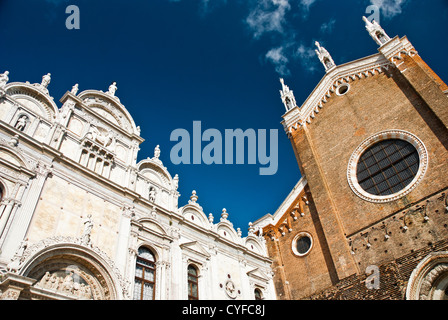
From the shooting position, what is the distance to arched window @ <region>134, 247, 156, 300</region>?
1237 cm

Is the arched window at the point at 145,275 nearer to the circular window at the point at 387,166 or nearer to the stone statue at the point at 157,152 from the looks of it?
the stone statue at the point at 157,152

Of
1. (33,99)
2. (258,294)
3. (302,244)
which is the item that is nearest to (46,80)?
(33,99)

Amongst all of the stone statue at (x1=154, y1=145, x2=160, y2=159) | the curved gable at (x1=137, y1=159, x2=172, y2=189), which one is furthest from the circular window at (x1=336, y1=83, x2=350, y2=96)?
the curved gable at (x1=137, y1=159, x2=172, y2=189)

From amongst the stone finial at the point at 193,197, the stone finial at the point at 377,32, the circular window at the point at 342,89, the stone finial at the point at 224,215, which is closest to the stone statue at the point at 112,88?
the stone finial at the point at 193,197

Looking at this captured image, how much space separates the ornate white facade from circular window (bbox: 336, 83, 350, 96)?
12.4 metres

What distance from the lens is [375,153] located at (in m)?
19.3

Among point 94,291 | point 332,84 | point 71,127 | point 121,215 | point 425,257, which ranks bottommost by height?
point 94,291

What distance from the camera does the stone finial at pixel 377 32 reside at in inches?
868

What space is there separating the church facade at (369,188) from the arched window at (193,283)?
656 centimetres

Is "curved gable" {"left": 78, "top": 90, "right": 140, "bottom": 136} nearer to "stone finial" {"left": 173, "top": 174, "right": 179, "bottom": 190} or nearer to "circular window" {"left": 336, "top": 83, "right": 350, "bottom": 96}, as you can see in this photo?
"stone finial" {"left": 173, "top": 174, "right": 179, "bottom": 190}

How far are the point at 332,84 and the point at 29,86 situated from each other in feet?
62.0

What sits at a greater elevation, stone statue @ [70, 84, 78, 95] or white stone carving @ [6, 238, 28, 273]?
stone statue @ [70, 84, 78, 95]
